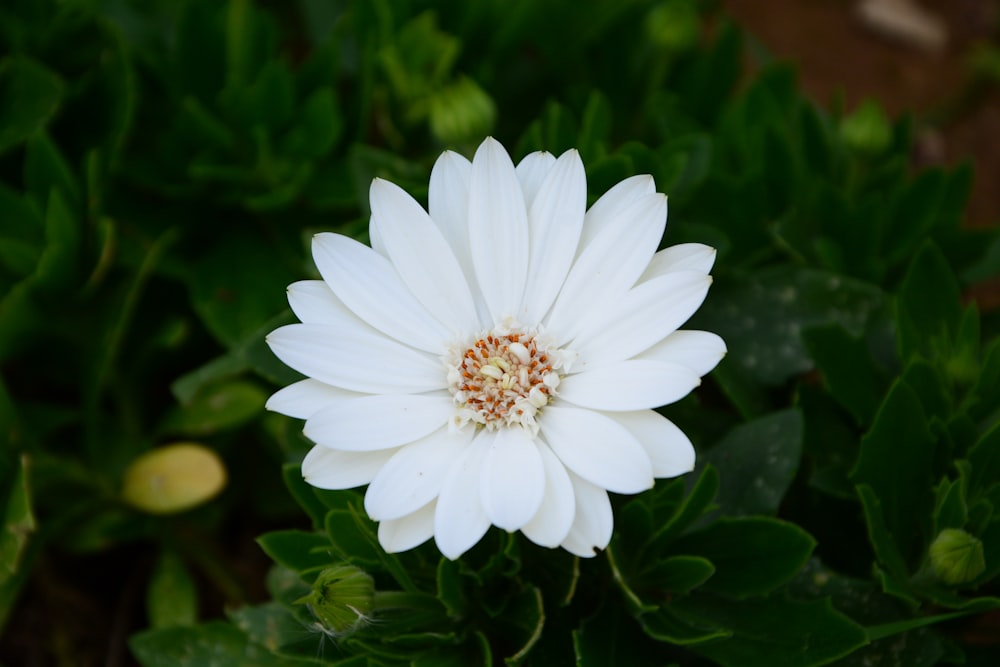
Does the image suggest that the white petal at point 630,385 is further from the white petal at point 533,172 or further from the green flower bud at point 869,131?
the green flower bud at point 869,131

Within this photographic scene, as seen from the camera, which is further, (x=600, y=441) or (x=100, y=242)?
(x=100, y=242)

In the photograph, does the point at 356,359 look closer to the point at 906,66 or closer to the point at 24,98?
the point at 24,98

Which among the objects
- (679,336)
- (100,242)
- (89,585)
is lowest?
(89,585)

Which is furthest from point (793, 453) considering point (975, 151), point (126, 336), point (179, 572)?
point (975, 151)

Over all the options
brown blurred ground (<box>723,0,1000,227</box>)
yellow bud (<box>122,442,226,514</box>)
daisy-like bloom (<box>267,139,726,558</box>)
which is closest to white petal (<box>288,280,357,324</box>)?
daisy-like bloom (<box>267,139,726,558</box>)

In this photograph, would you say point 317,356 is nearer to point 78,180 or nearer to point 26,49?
point 78,180

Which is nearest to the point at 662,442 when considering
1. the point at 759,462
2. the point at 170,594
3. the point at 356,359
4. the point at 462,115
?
the point at 356,359
